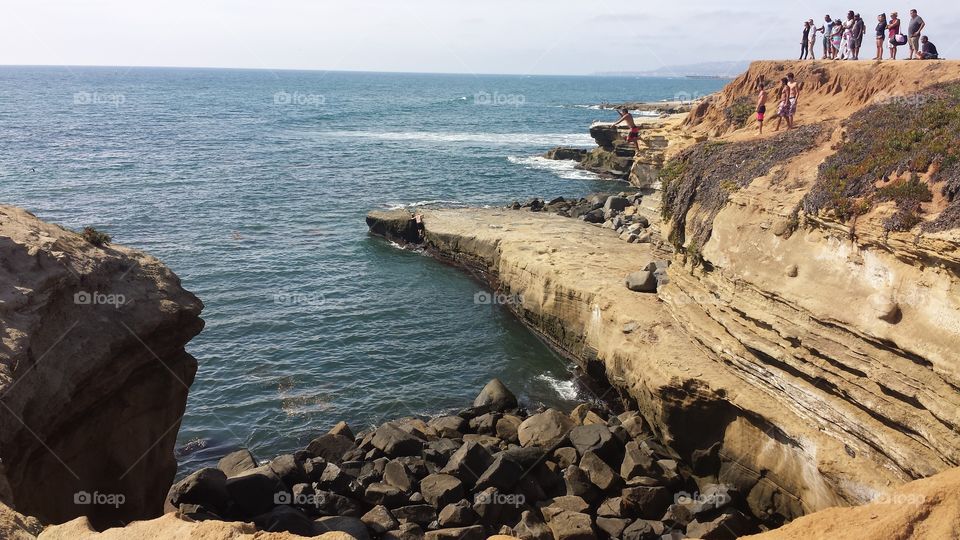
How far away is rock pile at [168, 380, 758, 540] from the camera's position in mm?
16469

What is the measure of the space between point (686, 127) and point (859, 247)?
25030mm

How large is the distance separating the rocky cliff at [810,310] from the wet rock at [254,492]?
36.4ft

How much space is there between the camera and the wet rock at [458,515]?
16.6m

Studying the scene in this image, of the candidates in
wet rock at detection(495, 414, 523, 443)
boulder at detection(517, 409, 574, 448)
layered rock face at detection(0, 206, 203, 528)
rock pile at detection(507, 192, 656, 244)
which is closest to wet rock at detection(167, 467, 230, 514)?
layered rock face at detection(0, 206, 203, 528)

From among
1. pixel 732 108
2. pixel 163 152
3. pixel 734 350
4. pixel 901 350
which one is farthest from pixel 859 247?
pixel 163 152

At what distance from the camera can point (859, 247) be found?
15.1 meters

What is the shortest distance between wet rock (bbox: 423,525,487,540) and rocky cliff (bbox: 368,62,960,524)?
6978 millimetres

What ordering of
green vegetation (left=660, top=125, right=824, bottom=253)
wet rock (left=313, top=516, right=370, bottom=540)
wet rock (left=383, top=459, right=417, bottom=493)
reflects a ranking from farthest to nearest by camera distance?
green vegetation (left=660, top=125, right=824, bottom=253) < wet rock (left=383, top=459, right=417, bottom=493) < wet rock (left=313, top=516, right=370, bottom=540)

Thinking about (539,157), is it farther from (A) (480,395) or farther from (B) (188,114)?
(B) (188,114)

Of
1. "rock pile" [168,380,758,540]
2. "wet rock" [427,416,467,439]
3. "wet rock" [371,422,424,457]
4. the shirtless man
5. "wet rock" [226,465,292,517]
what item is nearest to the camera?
"rock pile" [168,380,758,540]

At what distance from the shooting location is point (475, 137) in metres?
93.1

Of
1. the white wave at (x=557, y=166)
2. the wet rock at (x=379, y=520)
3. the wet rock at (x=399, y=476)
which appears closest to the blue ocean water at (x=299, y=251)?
the white wave at (x=557, y=166)

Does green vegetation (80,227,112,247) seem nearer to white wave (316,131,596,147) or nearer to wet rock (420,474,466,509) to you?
wet rock (420,474,466,509)

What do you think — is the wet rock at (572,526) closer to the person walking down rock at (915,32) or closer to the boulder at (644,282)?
the boulder at (644,282)
